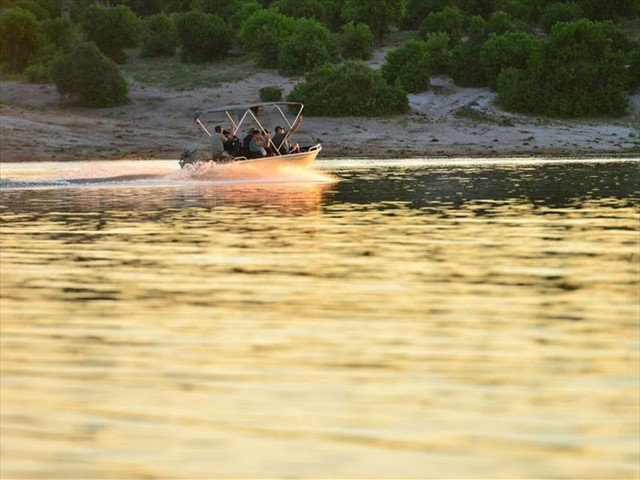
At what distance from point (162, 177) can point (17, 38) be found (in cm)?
4191

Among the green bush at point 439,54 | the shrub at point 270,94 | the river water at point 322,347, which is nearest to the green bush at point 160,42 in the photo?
the shrub at point 270,94

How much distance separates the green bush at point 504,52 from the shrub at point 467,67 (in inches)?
14.0

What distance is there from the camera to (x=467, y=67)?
6788cm

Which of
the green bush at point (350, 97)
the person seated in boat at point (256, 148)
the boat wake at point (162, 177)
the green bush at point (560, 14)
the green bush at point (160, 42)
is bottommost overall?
the boat wake at point (162, 177)

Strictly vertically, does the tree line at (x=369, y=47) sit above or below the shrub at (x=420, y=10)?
below

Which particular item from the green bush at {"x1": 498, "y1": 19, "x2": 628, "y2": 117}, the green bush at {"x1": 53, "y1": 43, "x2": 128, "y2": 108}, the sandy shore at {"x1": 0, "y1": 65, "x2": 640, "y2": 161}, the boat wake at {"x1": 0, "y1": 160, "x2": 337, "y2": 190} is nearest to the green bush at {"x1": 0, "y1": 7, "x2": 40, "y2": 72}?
the sandy shore at {"x1": 0, "y1": 65, "x2": 640, "y2": 161}

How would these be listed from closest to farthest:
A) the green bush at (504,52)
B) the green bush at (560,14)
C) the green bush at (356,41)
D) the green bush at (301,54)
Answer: the green bush at (504,52) < the green bush at (301,54) < the green bush at (356,41) < the green bush at (560,14)

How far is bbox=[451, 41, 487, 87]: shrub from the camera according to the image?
222 ft

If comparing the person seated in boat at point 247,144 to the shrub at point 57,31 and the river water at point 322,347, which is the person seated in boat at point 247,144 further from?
the shrub at point 57,31

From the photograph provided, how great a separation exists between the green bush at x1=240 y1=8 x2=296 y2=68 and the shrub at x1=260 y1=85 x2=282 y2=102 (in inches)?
244

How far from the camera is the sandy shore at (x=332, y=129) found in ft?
182

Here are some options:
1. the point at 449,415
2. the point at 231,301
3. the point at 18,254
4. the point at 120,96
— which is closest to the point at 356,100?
the point at 120,96

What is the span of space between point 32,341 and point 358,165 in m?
37.4

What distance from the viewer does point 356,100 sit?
62781 millimetres
